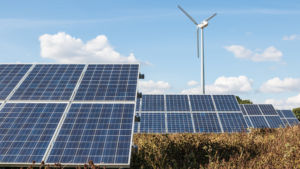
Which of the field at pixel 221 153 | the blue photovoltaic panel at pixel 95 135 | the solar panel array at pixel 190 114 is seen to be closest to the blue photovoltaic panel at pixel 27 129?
the blue photovoltaic panel at pixel 95 135

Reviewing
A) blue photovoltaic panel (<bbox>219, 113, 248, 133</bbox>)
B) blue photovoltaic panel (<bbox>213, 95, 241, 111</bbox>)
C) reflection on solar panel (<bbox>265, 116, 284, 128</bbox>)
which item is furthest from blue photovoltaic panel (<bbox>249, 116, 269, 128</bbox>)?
blue photovoltaic panel (<bbox>219, 113, 248, 133</bbox>)

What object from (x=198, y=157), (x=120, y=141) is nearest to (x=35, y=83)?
(x=120, y=141)

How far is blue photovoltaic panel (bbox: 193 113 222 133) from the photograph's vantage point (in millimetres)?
20269

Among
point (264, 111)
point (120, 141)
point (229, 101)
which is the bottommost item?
point (264, 111)

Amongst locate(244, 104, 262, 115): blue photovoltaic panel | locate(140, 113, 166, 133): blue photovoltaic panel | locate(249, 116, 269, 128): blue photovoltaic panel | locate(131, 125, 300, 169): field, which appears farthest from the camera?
locate(244, 104, 262, 115): blue photovoltaic panel

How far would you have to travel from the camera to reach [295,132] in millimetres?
13453

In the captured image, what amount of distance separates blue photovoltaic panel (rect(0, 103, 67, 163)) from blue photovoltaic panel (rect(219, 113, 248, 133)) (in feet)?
50.5

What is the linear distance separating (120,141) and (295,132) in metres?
11.3

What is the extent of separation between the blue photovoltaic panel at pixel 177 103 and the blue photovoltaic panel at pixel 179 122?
4.09ft

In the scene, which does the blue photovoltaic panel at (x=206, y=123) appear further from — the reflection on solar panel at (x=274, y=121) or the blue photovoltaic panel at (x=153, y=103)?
the reflection on solar panel at (x=274, y=121)

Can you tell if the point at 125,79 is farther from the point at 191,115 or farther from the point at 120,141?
the point at 191,115

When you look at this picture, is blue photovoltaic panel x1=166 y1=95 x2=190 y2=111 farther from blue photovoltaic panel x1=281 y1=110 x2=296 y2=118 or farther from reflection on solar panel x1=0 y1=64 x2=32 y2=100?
blue photovoltaic panel x1=281 y1=110 x2=296 y2=118

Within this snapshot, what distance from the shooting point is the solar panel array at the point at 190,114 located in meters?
20.9

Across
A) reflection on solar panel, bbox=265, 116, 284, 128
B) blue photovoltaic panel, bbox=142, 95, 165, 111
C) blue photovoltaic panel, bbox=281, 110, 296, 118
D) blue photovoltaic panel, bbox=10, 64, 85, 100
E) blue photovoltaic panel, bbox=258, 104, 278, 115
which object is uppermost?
blue photovoltaic panel, bbox=10, 64, 85, 100
